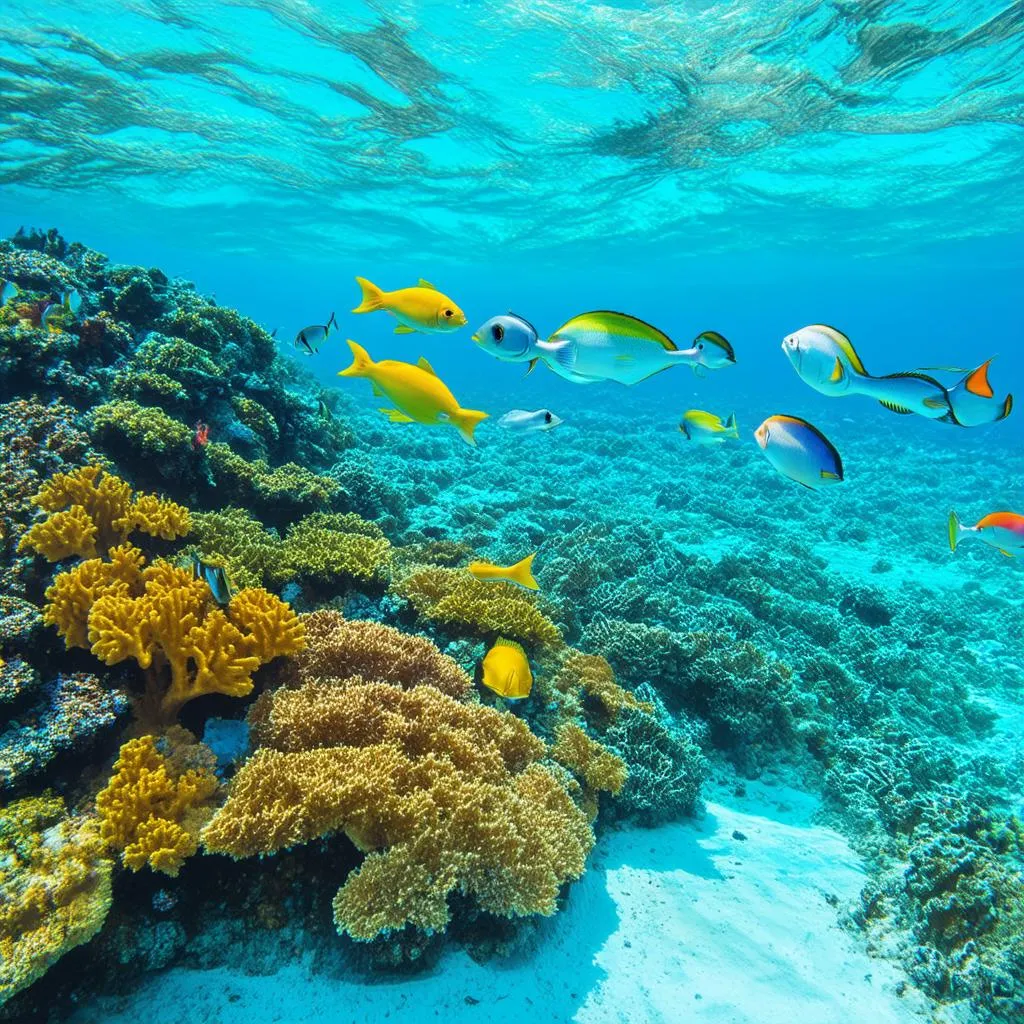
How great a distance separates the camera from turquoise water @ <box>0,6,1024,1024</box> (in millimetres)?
3377

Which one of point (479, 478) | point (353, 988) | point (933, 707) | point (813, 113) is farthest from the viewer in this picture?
point (813, 113)

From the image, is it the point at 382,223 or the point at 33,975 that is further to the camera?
the point at 382,223

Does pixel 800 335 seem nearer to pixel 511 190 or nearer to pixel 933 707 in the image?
pixel 933 707

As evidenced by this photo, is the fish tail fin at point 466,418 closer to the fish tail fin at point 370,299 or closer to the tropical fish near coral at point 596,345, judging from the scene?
the tropical fish near coral at point 596,345

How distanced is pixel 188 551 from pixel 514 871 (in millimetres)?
4043

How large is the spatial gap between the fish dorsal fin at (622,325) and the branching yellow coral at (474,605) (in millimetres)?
3530

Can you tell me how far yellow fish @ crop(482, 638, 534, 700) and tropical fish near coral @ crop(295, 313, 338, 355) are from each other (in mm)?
5141

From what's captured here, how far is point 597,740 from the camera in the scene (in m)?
5.48

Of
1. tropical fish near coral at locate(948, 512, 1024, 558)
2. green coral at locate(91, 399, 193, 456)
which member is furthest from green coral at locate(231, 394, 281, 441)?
tropical fish near coral at locate(948, 512, 1024, 558)

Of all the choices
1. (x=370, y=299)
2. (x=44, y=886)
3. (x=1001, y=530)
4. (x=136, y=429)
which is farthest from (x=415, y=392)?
(x=1001, y=530)

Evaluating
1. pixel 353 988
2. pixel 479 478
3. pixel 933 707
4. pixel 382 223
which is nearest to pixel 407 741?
pixel 353 988

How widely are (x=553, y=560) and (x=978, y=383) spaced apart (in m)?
6.54

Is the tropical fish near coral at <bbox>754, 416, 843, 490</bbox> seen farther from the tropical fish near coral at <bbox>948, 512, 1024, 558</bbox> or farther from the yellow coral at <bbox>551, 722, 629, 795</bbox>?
the yellow coral at <bbox>551, 722, 629, 795</bbox>

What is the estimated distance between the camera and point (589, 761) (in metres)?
4.92
